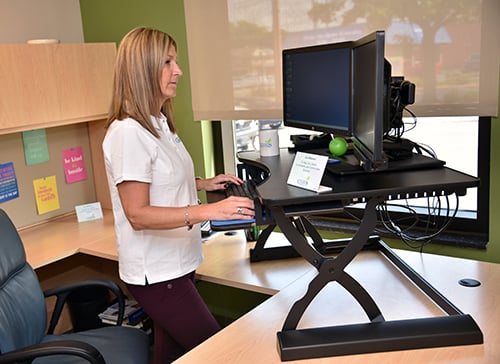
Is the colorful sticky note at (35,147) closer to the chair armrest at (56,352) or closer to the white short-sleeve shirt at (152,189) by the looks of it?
the white short-sleeve shirt at (152,189)

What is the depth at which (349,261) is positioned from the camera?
1551mm

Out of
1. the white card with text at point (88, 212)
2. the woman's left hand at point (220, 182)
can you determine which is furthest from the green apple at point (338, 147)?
the white card with text at point (88, 212)

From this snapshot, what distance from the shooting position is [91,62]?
2.94 metres

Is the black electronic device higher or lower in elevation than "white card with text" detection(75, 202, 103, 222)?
higher

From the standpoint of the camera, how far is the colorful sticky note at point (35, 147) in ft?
9.62

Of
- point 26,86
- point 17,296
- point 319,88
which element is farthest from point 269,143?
point 26,86

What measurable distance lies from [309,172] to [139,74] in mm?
698

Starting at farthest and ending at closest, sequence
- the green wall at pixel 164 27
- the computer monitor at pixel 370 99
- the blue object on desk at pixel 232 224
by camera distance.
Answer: the green wall at pixel 164 27
the blue object on desk at pixel 232 224
the computer monitor at pixel 370 99

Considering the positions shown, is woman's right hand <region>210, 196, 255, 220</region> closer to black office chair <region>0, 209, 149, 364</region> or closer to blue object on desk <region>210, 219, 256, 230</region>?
blue object on desk <region>210, 219, 256, 230</region>

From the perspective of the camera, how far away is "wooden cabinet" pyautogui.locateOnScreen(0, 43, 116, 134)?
255 centimetres

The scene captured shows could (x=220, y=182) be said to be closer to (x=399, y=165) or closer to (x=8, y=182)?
(x=399, y=165)

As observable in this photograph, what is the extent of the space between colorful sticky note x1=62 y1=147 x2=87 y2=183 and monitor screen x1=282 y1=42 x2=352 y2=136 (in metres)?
1.50

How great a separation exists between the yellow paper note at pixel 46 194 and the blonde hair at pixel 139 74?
1338 millimetres

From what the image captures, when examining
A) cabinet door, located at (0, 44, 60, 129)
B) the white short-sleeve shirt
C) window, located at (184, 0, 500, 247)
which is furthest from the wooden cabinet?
the white short-sleeve shirt
